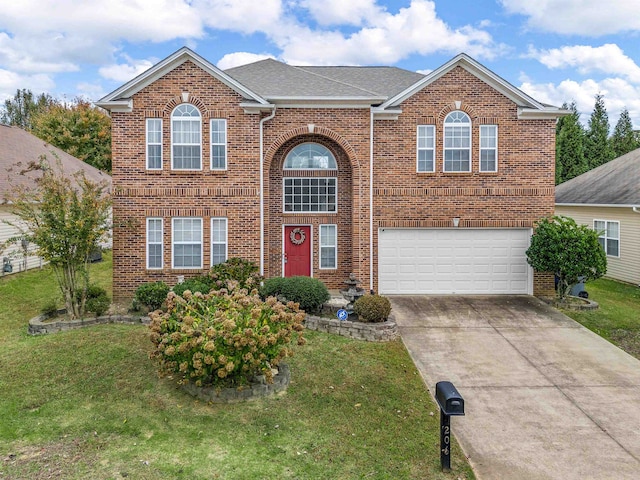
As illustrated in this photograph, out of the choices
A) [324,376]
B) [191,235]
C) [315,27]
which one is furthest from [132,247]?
[315,27]

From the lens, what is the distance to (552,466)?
5.75 m

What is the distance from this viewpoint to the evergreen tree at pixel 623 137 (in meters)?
44.6

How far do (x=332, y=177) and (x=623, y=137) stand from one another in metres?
44.7

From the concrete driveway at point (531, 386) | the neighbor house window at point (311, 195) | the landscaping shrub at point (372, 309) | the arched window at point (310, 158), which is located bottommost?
the concrete driveway at point (531, 386)

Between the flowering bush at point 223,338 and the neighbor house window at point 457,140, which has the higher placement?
the neighbor house window at point 457,140

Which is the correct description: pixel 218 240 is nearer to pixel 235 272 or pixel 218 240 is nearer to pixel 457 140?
pixel 235 272

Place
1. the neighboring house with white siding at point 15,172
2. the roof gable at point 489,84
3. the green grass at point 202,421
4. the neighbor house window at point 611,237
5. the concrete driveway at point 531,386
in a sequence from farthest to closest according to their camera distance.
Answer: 1. the neighbor house window at point 611,237
2. the neighboring house with white siding at point 15,172
3. the roof gable at point 489,84
4. the concrete driveway at point 531,386
5. the green grass at point 202,421

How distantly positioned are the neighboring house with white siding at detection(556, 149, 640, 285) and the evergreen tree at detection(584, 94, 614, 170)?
20881mm

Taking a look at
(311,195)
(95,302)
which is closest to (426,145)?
(311,195)

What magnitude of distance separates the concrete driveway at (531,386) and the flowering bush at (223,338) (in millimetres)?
2947

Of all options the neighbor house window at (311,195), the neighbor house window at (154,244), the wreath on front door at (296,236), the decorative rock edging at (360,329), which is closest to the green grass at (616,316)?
the decorative rock edging at (360,329)

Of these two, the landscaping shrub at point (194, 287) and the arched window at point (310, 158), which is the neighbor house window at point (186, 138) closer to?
the arched window at point (310, 158)

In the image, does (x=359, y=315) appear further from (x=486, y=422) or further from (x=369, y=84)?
(x=369, y=84)

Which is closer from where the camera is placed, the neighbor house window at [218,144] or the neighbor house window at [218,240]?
the neighbor house window at [218,144]
